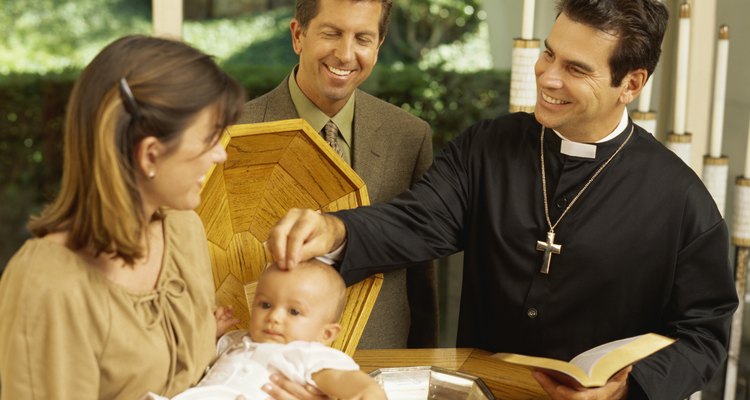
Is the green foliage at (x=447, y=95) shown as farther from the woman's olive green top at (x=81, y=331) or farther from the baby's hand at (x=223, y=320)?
the woman's olive green top at (x=81, y=331)

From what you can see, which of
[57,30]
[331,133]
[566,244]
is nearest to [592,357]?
[566,244]

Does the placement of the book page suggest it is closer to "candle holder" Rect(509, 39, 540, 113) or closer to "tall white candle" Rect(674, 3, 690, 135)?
"candle holder" Rect(509, 39, 540, 113)

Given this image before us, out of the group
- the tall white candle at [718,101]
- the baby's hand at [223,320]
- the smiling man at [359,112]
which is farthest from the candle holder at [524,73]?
the baby's hand at [223,320]

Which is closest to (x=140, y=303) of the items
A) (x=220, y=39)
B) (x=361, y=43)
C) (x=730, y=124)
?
(x=361, y=43)

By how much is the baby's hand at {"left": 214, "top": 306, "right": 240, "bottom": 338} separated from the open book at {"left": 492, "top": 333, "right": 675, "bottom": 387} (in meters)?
0.72

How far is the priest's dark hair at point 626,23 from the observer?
274cm

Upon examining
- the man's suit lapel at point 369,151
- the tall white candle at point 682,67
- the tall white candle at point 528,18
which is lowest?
the man's suit lapel at point 369,151

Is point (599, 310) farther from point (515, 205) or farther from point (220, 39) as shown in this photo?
point (220, 39)

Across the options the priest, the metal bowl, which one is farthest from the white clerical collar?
the metal bowl

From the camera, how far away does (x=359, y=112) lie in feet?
10.3

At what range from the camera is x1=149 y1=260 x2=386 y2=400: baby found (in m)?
2.20

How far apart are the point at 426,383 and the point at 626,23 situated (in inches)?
45.9

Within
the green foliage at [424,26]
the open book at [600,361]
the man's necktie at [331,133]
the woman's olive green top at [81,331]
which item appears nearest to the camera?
the woman's olive green top at [81,331]

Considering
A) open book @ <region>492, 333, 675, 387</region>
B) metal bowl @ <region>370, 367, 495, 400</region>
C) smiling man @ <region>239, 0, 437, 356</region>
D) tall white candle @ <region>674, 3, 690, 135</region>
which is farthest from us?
tall white candle @ <region>674, 3, 690, 135</region>
